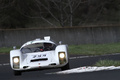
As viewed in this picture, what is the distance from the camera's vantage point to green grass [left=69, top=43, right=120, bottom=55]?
22881mm

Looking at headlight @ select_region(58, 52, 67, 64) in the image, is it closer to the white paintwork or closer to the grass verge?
the white paintwork

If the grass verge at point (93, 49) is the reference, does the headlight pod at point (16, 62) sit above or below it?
below

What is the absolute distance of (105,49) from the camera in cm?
2398

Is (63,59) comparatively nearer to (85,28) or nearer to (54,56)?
(54,56)

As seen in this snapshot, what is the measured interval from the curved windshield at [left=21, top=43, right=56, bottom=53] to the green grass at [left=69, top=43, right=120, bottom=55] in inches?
343

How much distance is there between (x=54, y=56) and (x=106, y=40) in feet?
47.6

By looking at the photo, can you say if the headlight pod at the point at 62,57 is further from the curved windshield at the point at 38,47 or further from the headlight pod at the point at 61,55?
the curved windshield at the point at 38,47

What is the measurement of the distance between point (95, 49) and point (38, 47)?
1036 cm

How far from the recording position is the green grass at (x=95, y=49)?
901 inches

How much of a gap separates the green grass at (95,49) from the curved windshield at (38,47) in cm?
871

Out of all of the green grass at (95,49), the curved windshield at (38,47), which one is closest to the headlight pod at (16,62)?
the curved windshield at (38,47)

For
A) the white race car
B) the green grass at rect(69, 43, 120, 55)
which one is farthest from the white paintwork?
the green grass at rect(69, 43, 120, 55)

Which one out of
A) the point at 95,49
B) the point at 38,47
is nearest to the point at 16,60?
the point at 38,47

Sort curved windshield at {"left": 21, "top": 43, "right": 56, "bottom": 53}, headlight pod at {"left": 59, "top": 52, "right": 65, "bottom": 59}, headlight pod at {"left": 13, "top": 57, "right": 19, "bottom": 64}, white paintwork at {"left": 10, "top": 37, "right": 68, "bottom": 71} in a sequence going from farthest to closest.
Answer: curved windshield at {"left": 21, "top": 43, "right": 56, "bottom": 53}
headlight pod at {"left": 13, "top": 57, "right": 19, "bottom": 64}
headlight pod at {"left": 59, "top": 52, "right": 65, "bottom": 59}
white paintwork at {"left": 10, "top": 37, "right": 68, "bottom": 71}
